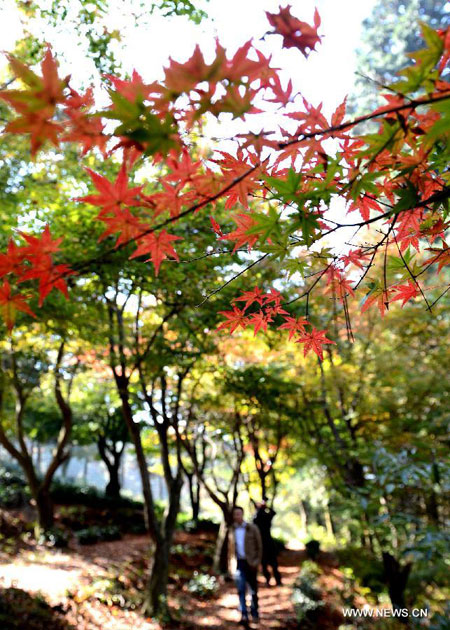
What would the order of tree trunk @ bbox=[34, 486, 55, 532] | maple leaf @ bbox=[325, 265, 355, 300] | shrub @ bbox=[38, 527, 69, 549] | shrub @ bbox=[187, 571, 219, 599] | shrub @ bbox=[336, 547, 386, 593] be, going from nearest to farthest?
maple leaf @ bbox=[325, 265, 355, 300] < shrub @ bbox=[336, 547, 386, 593] < shrub @ bbox=[187, 571, 219, 599] < shrub @ bbox=[38, 527, 69, 549] < tree trunk @ bbox=[34, 486, 55, 532]

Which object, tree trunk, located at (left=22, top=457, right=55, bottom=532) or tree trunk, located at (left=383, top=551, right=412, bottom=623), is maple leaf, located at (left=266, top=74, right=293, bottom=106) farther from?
tree trunk, located at (left=22, top=457, right=55, bottom=532)

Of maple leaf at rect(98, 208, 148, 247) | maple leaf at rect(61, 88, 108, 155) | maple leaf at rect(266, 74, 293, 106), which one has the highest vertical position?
maple leaf at rect(266, 74, 293, 106)

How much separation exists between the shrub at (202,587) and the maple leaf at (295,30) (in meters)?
8.08

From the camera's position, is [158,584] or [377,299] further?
[158,584]

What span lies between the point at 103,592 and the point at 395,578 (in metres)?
4.23

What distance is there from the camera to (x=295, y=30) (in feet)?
3.33

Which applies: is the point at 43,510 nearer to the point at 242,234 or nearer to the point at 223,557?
the point at 223,557

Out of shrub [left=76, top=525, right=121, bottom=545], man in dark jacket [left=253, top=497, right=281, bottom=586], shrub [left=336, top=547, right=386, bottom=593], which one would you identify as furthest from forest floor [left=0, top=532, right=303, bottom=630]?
shrub [left=336, top=547, right=386, bottom=593]

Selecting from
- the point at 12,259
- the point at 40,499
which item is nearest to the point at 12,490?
the point at 40,499

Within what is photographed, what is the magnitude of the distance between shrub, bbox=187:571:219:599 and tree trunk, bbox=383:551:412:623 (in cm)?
304

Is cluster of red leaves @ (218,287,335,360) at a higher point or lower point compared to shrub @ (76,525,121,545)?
higher

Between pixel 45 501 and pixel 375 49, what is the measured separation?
33.0 meters

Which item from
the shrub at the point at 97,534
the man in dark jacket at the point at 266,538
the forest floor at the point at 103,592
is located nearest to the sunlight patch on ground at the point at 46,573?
the forest floor at the point at 103,592

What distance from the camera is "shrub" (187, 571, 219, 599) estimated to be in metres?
7.00
